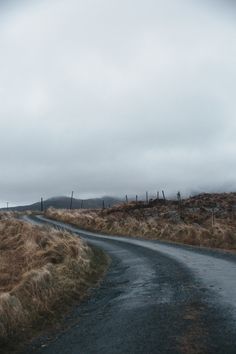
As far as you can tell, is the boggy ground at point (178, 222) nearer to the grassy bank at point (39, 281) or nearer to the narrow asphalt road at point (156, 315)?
the grassy bank at point (39, 281)

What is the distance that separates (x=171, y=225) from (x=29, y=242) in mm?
15586

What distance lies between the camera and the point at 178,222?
3797 cm

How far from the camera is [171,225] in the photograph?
3559cm

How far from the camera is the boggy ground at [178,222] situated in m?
29.4

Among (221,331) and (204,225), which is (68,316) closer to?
(221,331)

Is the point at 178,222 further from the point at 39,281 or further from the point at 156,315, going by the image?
the point at 156,315

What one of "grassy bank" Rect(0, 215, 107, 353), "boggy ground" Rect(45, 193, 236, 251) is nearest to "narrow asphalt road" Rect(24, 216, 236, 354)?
"grassy bank" Rect(0, 215, 107, 353)

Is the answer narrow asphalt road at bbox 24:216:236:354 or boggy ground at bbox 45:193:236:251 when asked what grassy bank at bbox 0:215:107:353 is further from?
boggy ground at bbox 45:193:236:251

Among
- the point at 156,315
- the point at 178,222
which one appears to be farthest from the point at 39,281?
the point at 178,222

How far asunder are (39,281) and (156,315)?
3.59m

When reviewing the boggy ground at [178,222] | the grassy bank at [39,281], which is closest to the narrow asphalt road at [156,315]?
the grassy bank at [39,281]

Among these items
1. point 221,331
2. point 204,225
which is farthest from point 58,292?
point 204,225

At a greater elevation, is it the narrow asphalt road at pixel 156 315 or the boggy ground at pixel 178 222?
the boggy ground at pixel 178 222

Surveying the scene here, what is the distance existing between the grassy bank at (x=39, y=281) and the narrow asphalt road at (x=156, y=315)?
52 centimetres
